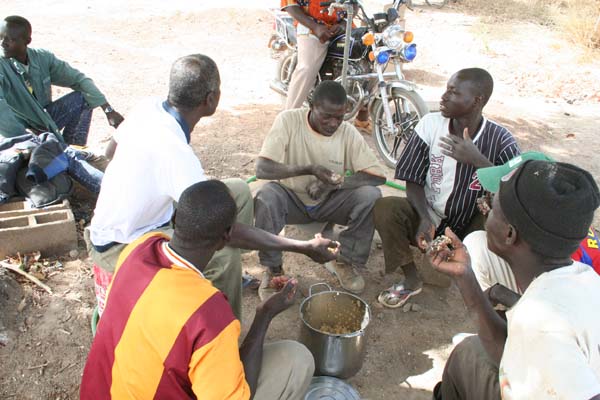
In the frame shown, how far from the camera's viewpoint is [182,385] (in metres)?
1.57

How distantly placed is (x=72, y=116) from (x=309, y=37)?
248cm

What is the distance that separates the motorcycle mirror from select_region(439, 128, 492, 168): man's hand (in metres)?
2.51

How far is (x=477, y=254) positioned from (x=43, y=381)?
2.40 metres

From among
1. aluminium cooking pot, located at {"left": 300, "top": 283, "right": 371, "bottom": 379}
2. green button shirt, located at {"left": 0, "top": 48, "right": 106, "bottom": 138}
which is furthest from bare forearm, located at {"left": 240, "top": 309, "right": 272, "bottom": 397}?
green button shirt, located at {"left": 0, "top": 48, "right": 106, "bottom": 138}

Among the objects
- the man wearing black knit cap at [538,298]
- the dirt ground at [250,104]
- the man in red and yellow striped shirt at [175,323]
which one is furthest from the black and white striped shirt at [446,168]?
the man in red and yellow striped shirt at [175,323]

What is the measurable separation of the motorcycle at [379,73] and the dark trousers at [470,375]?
3.11 meters

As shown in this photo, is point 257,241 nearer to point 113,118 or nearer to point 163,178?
point 163,178

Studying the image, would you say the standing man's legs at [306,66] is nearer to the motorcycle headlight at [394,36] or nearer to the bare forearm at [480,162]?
the motorcycle headlight at [394,36]

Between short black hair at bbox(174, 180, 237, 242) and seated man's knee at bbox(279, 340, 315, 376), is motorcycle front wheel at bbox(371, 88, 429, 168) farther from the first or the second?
short black hair at bbox(174, 180, 237, 242)

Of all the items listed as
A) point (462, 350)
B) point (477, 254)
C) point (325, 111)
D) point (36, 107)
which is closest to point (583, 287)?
point (462, 350)

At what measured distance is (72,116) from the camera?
14.6ft

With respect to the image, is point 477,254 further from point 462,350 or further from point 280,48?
point 280,48

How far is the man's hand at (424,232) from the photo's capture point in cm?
304

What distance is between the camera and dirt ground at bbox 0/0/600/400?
Answer: 2785 millimetres
